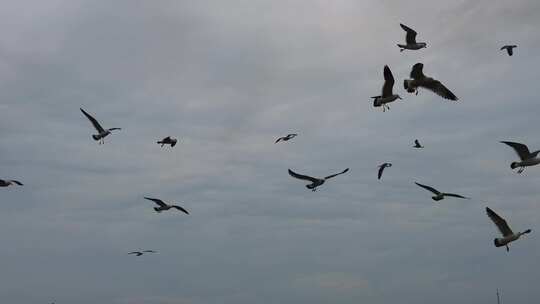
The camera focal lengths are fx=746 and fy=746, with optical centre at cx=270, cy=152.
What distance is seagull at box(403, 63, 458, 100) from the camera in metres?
40.1

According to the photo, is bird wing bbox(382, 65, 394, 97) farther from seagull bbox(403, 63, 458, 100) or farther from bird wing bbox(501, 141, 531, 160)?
bird wing bbox(501, 141, 531, 160)

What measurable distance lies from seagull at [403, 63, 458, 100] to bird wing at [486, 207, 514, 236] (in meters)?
6.71

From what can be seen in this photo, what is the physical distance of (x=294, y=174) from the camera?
52000 mm

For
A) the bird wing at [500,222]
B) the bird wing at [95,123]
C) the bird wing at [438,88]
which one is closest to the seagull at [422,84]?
the bird wing at [438,88]

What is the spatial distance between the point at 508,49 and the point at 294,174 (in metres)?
18.9

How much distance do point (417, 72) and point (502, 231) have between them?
9.53 metres

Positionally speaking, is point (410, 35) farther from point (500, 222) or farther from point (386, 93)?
point (500, 222)

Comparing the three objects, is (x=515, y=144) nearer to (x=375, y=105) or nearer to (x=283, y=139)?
(x=375, y=105)

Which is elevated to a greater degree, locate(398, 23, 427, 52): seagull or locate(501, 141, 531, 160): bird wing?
locate(398, 23, 427, 52): seagull

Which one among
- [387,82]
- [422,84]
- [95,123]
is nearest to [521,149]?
[422,84]

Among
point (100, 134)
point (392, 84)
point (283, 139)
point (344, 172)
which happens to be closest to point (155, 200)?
point (100, 134)

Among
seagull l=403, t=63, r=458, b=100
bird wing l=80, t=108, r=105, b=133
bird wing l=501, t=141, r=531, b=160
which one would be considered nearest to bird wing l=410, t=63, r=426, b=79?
seagull l=403, t=63, r=458, b=100

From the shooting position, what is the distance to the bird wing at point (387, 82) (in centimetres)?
4197

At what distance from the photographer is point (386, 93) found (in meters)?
42.8
